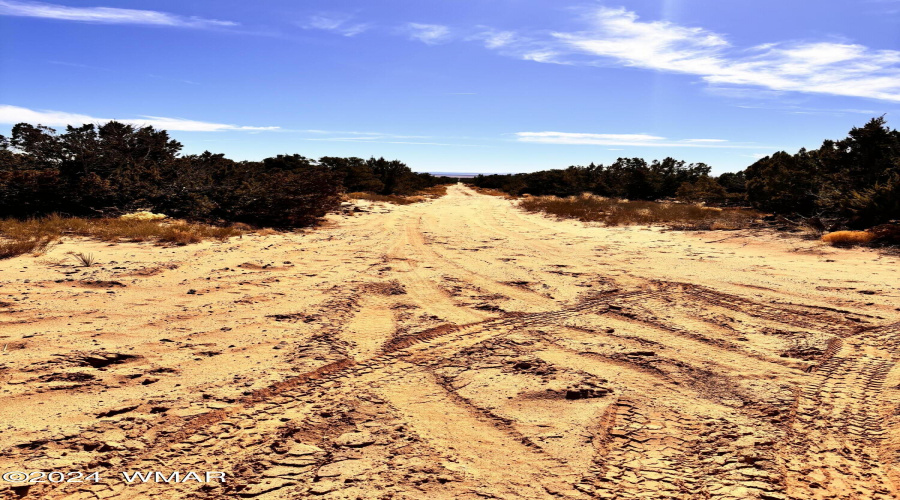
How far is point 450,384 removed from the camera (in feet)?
11.7

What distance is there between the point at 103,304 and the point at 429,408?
429 centimetres

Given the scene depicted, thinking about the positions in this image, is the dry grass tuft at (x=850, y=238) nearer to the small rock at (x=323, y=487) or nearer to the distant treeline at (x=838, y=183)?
the distant treeline at (x=838, y=183)

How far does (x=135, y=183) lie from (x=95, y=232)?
12.3 ft

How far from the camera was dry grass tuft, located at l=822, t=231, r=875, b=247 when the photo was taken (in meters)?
9.54

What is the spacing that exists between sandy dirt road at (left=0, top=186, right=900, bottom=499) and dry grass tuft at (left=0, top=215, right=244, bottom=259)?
68.6 inches

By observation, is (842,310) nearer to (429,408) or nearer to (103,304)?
(429,408)

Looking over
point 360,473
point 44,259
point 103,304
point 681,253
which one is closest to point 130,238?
point 44,259

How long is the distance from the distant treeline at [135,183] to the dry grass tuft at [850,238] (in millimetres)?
13169

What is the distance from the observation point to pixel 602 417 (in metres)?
3.10

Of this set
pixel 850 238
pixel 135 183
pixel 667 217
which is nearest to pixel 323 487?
pixel 850 238

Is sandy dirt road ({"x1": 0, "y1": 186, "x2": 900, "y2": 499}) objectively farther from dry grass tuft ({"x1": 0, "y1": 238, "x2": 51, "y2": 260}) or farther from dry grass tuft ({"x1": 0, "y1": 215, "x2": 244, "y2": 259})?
dry grass tuft ({"x1": 0, "y1": 215, "x2": 244, "y2": 259})

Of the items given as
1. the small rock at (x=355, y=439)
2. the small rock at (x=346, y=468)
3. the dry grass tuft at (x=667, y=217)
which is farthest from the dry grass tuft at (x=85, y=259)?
the dry grass tuft at (x=667, y=217)

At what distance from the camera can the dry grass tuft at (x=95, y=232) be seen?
8.45 m

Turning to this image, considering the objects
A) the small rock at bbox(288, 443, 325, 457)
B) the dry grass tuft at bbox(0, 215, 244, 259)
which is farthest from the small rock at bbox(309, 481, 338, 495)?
the dry grass tuft at bbox(0, 215, 244, 259)
